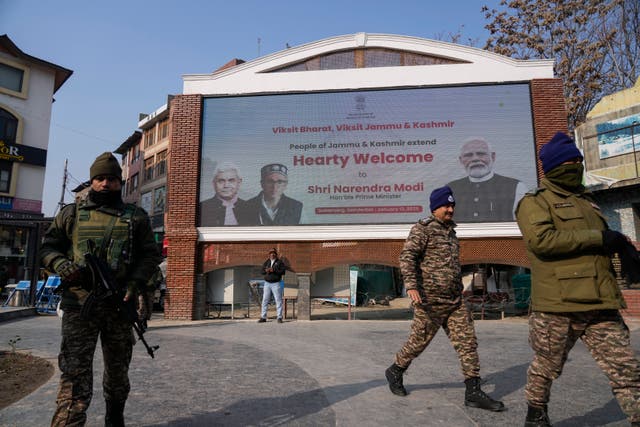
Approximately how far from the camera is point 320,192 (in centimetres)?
1161

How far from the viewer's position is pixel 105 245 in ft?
9.32

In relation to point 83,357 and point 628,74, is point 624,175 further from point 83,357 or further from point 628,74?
point 83,357

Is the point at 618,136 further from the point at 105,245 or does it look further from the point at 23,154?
the point at 23,154

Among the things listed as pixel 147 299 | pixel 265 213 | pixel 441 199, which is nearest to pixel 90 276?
pixel 147 299

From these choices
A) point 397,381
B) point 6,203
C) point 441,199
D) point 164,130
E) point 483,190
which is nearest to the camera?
point 397,381

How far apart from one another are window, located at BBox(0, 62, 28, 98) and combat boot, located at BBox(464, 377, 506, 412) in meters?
27.0

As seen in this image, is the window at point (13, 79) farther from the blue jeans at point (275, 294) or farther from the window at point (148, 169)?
the blue jeans at point (275, 294)

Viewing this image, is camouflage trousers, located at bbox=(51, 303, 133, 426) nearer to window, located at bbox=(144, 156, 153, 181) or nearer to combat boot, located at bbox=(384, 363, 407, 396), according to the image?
combat boot, located at bbox=(384, 363, 407, 396)

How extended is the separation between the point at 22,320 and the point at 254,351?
7.33 m

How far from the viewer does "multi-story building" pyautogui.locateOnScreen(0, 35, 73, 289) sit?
22.4 meters

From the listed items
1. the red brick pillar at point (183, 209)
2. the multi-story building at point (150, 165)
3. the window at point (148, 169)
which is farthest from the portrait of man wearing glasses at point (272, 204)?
the window at point (148, 169)

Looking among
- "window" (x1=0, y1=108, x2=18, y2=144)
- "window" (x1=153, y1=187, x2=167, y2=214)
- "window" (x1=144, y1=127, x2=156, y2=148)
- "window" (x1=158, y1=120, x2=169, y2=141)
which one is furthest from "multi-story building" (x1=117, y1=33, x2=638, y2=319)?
"window" (x1=144, y1=127, x2=156, y2=148)

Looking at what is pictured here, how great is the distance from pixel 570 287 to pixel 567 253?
0.20 meters

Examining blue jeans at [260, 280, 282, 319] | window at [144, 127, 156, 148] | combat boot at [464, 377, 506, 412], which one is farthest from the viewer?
window at [144, 127, 156, 148]
